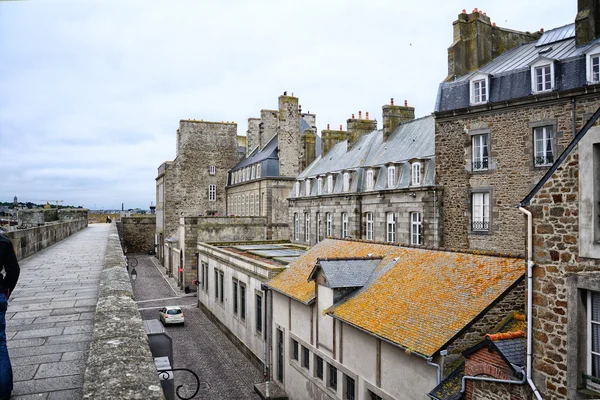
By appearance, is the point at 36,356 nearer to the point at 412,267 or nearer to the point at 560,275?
the point at 560,275

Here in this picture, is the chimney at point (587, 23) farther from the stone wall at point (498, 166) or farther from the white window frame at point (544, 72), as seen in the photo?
the stone wall at point (498, 166)

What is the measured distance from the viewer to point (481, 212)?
22.3 metres

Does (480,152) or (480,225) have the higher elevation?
(480,152)

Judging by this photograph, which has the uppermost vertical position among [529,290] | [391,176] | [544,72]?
[544,72]

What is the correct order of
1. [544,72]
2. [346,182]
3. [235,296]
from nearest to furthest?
[544,72]
[235,296]
[346,182]

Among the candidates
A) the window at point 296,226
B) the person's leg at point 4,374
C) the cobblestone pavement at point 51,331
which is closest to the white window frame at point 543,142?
the cobblestone pavement at point 51,331

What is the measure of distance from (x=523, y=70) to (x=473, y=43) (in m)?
4.57

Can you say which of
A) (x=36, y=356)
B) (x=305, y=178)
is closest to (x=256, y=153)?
(x=305, y=178)

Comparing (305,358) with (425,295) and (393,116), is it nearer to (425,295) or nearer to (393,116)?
(425,295)

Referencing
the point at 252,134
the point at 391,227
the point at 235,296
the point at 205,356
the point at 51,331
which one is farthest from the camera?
the point at 252,134

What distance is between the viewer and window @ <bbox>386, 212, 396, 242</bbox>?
2716cm

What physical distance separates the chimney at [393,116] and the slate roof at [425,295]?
1728 cm

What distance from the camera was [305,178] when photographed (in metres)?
38.2

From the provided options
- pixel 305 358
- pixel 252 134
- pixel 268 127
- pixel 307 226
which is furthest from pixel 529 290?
pixel 252 134
